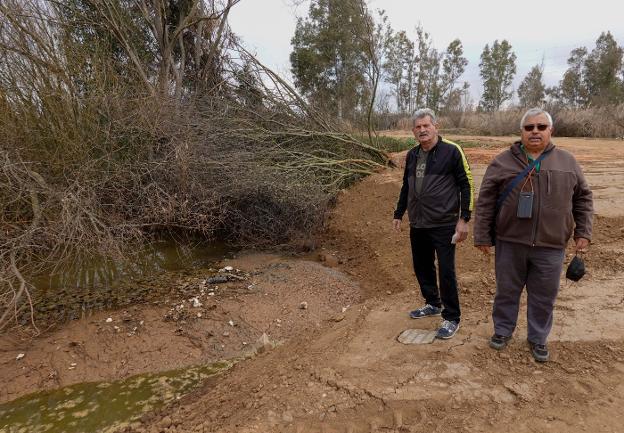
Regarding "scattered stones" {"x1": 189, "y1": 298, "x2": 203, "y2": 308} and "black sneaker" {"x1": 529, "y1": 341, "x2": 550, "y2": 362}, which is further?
"scattered stones" {"x1": 189, "y1": 298, "x2": 203, "y2": 308}

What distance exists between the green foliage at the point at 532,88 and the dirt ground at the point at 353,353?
30.9 metres

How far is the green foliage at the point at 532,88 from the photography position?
32500mm

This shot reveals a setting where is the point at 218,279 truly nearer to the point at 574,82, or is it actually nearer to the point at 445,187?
the point at 445,187

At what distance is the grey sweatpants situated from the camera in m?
2.53

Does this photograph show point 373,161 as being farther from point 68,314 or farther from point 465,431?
point 465,431

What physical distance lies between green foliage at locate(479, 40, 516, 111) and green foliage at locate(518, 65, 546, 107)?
5.68ft

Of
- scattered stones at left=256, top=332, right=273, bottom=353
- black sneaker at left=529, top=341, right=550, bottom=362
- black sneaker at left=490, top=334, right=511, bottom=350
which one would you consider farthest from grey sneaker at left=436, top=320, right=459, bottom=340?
scattered stones at left=256, top=332, right=273, bottom=353

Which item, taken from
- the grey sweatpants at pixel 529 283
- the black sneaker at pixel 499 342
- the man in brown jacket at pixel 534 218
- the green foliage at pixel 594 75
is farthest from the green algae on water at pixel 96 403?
the green foliage at pixel 594 75

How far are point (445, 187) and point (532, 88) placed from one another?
36.1m

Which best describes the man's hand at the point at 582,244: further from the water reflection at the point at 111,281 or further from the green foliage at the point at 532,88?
the green foliage at the point at 532,88

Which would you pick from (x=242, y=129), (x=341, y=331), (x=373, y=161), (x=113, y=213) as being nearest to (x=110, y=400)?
(x=341, y=331)

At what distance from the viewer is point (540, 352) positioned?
2.65 meters

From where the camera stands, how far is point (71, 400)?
10.9 feet

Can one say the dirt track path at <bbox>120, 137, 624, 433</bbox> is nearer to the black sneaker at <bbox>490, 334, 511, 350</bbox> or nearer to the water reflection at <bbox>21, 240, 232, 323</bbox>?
the black sneaker at <bbox>490, 334, 511, 350</bbox>
